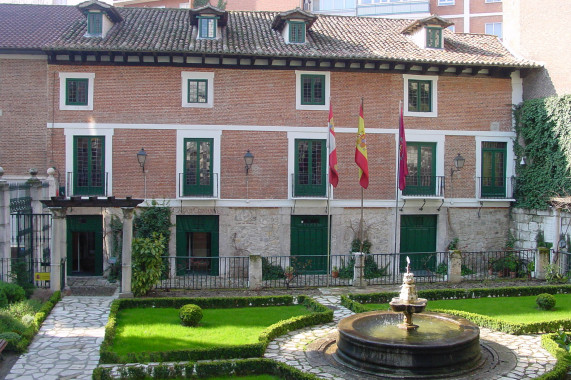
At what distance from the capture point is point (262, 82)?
21.7 metres

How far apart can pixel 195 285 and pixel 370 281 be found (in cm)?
627

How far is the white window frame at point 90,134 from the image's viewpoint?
20.8 meters

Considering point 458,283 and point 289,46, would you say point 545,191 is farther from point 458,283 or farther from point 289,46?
point 289,46

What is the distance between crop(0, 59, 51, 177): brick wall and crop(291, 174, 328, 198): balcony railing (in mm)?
9471

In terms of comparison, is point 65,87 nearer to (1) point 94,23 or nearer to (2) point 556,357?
(1) point 94,23

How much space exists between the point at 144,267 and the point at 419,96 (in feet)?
42.1

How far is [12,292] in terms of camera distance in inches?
572

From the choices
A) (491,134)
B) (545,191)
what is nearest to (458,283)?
(545,191)

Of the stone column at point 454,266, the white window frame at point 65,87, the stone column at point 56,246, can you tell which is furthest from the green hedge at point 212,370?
the white window frame at point 65,87

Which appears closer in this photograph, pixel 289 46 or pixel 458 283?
pixel 458 283

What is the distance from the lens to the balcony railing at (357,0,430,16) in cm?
4203

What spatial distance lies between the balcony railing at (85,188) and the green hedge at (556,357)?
50.8 ft

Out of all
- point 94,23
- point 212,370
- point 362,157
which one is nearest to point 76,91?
point 94,23

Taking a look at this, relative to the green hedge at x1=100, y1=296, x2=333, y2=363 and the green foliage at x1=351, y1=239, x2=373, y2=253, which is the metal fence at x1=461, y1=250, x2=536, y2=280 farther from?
the green hedge at x1=100, y1=296, x2=333, y2=363
